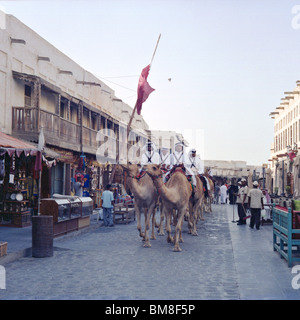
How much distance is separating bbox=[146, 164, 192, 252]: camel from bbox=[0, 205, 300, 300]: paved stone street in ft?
2.36

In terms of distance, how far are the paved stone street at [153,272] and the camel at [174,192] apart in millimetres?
719

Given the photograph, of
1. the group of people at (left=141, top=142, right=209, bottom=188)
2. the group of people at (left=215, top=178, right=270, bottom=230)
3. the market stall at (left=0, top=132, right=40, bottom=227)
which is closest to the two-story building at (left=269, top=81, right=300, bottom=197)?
the group of people at (left=215, top=178, right=270, bottom=230)

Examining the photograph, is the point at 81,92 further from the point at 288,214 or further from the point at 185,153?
the point at 288,214

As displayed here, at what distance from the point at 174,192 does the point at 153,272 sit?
3.87 metres

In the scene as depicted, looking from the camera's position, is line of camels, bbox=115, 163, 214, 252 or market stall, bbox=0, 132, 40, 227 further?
market stall, bbox=0, 132, 40, 227

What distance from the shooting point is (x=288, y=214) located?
9367mm

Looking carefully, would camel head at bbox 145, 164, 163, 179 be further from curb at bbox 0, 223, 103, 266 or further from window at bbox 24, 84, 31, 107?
window at bbox 24, 84, 31, 107

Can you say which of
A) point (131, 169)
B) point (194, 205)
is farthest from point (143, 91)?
point (131, 169)

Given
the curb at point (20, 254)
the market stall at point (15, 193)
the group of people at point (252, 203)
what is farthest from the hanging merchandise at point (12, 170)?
the group of people at point (252, 203)

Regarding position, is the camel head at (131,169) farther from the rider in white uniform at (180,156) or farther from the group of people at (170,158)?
the rider in white uniform at (180,156)

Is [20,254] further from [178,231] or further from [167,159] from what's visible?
[167,159]

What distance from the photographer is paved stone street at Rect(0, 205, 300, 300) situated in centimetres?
703
